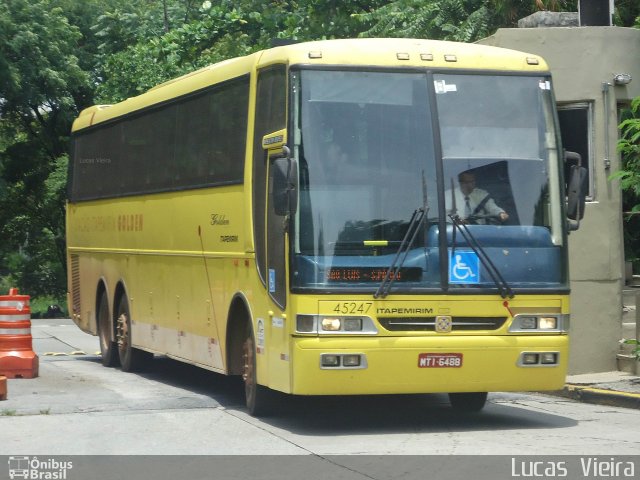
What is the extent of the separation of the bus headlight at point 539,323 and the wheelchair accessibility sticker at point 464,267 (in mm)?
529

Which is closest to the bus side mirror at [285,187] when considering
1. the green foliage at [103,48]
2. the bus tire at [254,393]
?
the bus tire at [254,393]

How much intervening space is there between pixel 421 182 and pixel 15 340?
6.75 meters

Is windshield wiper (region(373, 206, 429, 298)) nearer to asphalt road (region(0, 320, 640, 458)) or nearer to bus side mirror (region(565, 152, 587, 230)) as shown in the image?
asphalt road (region(0, 320, 640, 458))

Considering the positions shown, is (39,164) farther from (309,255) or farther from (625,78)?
(309,255)

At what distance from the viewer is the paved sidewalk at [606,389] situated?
45.8 feet

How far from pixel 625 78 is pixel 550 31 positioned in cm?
108

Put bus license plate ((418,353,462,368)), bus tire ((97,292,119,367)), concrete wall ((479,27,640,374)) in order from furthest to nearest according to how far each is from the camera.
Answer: bus tire ((97,292,119,367)), concrete wall ((479,27,640,374)), bus license plate ((418,353,462,368))

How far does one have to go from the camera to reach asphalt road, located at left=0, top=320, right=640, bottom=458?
10.6 meters

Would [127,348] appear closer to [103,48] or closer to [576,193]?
[576,193]

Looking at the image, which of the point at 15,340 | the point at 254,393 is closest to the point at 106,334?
the point at 15,340

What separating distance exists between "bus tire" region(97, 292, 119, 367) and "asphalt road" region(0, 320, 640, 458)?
2668mm
